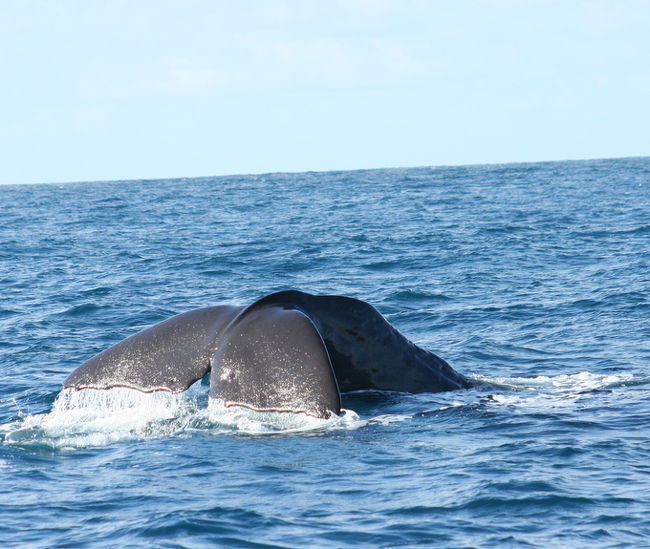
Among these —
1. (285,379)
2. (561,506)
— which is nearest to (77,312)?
(285,379)

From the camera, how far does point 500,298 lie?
17844 millimetres

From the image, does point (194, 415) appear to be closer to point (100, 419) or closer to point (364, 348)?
point (100, 419)

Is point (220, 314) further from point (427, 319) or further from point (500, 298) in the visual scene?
point (500, 298)

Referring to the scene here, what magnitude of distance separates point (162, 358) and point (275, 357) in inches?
44.7

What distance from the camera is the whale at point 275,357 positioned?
7.62m

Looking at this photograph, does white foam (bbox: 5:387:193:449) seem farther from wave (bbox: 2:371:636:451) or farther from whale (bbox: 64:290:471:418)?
whale (bbox: 64:290:471:418)

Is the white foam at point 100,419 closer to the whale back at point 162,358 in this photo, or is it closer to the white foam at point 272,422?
the whale back at point 162,358

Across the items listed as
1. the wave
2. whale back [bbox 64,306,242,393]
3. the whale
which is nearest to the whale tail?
the whale

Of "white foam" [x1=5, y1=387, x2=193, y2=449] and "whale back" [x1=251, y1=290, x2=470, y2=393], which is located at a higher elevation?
"whale back" [x1=251, y1=290, x2=470, y2=393]

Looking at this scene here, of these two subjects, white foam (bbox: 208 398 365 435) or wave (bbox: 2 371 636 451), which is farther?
wave (bbox: 2 371 636 451)

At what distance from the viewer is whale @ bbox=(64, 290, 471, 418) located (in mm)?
7617

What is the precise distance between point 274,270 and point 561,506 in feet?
54.1

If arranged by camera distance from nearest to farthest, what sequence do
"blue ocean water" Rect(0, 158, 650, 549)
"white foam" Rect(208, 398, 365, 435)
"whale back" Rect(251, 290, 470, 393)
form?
"blue ocean water" Rect(0, 158, 650, 549) < "white foam" Rect(208, 398, 365, 435) < "whale back" Rect(251, 290, 470, 393)

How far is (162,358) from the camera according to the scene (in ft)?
27.3
